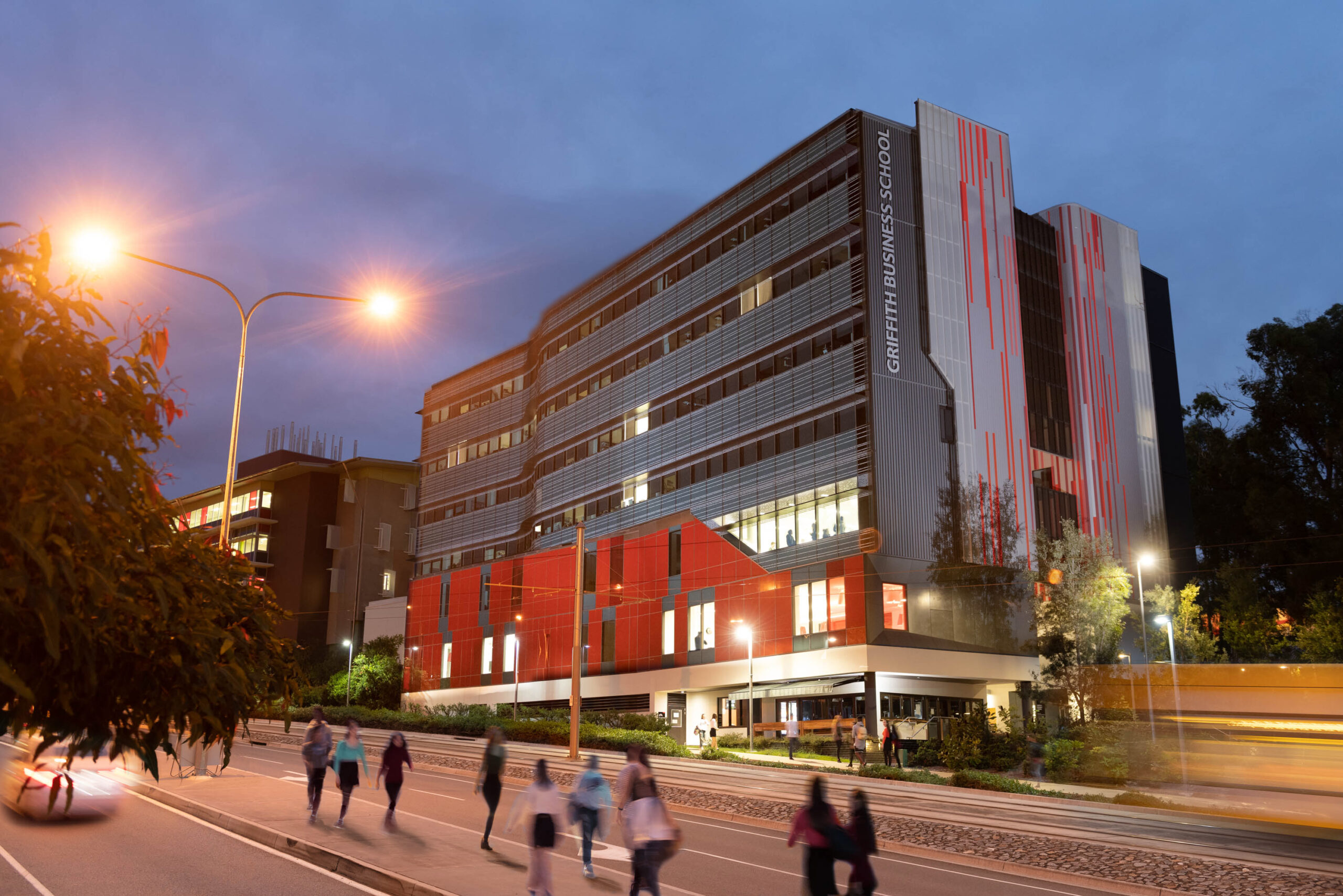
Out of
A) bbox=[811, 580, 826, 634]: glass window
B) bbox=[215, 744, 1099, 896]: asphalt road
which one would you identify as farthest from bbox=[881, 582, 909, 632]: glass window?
bbox=[215, 744, 1099, 896]: asphalt road

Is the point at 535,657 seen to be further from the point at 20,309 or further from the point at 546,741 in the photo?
the point at 20,309

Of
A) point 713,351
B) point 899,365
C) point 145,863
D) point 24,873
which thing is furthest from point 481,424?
point 24,873

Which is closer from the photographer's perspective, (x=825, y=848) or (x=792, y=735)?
(x=825, y=848)

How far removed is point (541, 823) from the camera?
12828mm

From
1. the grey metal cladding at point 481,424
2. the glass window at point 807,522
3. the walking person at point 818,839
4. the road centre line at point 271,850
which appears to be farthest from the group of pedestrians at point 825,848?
the grey metal cladding at point 481,424

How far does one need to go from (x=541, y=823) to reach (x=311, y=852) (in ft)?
15.4

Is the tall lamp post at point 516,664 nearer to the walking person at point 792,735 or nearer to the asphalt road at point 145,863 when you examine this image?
the walking person at point 792,735

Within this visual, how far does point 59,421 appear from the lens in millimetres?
4715

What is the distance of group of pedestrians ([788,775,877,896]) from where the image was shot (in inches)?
428

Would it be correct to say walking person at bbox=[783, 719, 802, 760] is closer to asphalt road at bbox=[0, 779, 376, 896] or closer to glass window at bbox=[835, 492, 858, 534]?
glass window at bbox=[835, 492, 858, 534]

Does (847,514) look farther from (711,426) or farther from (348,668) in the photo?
(348,668)

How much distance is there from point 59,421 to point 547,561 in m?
65.6

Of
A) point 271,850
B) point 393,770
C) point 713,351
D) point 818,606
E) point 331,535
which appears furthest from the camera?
point 331,535

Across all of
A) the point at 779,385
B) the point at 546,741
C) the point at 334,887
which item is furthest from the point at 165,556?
the point at 779,385
